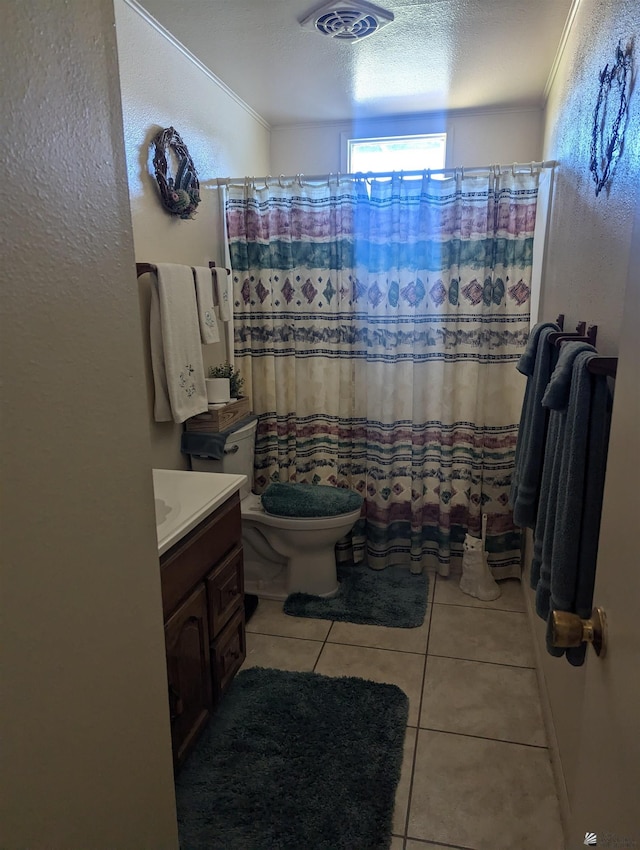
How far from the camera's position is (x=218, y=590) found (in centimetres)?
188

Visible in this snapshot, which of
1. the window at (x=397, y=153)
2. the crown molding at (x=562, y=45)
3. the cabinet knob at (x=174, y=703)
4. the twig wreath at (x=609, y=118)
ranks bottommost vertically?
the cabinet knob at (x=174, y=703)

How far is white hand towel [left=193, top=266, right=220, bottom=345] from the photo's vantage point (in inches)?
91.5

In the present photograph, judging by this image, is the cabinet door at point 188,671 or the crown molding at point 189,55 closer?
the cabinet door at point 188,671

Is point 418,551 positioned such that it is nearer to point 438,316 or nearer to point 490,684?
point 490,684

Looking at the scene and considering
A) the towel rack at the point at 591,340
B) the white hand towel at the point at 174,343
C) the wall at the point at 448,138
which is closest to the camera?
the towel rack at the point at 591,340

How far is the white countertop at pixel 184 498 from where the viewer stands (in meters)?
1.56

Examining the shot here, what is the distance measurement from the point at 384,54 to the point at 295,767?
2.70 meters

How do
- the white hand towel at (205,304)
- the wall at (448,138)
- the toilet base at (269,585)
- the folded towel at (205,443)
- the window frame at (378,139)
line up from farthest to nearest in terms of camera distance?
the window frame at (378,139), the wall at (448,138), the toilet base at (269,585), the folded towel at (205,443), the white hand towel at (205,304)

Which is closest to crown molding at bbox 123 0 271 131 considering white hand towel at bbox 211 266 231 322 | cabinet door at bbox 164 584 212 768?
white hand towel at bbox 211 266 231 322

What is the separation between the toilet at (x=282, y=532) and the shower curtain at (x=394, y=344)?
0.95 feet

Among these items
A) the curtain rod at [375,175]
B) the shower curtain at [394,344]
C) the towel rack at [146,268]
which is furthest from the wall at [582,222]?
the towel rack at [146,268]

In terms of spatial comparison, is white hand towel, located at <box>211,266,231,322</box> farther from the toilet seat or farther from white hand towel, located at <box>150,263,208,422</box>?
the toilet seat

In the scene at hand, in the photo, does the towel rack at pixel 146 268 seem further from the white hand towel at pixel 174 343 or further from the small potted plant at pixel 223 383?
the small potted plant at pixel 223 383

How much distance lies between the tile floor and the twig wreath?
1.71 metres
